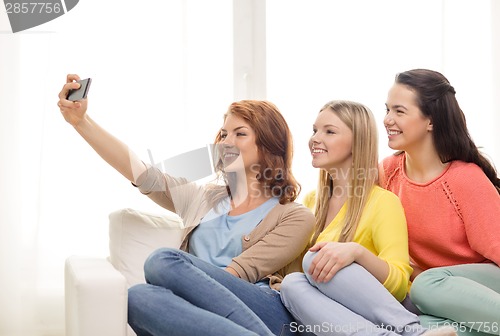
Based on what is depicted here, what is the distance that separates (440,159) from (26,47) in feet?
5.24

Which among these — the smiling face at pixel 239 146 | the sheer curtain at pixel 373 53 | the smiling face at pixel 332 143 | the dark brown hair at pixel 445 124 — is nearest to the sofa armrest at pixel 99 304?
the smiling face at pixel 239 146

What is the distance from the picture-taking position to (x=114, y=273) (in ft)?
6.17

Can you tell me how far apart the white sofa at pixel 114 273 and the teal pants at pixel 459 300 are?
2.47 ft

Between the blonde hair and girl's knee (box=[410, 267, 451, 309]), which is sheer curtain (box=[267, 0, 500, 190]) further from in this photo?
girl's knee (box=[410, 267, 451, 309])

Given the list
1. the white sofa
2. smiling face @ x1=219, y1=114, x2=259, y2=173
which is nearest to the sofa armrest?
the white sofa

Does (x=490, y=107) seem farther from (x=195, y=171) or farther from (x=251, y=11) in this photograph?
(x=195, y=171)

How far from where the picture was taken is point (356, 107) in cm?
221

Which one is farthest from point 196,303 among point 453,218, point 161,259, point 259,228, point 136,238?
point 453,218

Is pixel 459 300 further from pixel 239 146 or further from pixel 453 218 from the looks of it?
pixel 239 146

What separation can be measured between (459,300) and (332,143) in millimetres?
583

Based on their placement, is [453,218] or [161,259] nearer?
[161,259]

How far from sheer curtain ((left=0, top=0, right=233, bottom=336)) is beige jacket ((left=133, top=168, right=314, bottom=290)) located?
667mm

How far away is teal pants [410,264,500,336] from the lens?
5.98 ft

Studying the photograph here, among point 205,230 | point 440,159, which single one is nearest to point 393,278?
point 440,159
